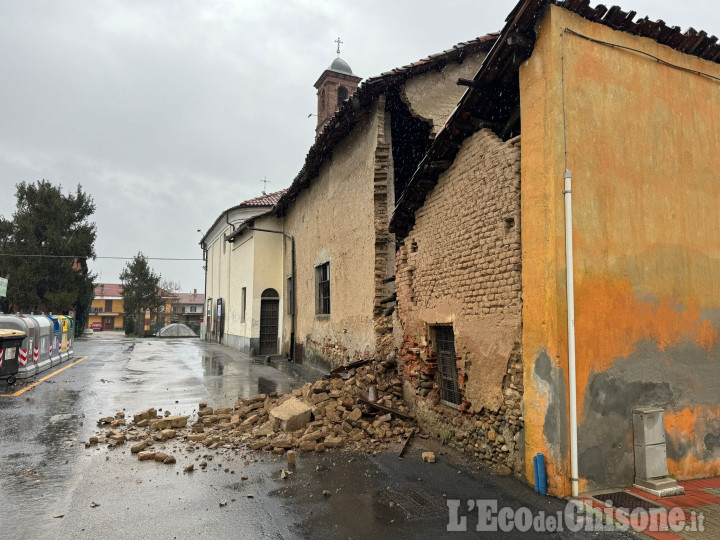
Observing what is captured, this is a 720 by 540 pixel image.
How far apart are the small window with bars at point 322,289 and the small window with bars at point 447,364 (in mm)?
6923

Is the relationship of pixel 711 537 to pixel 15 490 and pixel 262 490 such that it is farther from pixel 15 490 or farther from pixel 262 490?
pixel 15 490

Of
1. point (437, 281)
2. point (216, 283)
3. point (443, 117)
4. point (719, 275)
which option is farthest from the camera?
point (216, 283)

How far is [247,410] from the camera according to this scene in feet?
26.0

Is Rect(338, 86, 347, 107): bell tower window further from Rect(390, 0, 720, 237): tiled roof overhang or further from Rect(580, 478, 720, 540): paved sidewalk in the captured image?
Rect(580, 478, 720, 540): paved sidewalk

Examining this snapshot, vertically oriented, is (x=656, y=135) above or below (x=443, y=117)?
below

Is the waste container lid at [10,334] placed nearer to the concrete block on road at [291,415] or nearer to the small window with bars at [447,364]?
the concrete block on road at [291,415]

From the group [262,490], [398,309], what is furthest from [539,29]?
[262,490]

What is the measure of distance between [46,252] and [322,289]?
26.3m

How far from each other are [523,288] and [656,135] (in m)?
2.50

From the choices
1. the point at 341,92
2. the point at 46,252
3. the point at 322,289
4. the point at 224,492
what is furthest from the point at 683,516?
the point at 46,252

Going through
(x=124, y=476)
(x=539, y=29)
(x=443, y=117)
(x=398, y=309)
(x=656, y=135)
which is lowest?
(x=124, y=476)

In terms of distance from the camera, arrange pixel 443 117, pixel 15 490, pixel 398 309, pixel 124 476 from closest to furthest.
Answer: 1. pixel 15 490
2. pixel 124 476
3. pixel 398 309
4. pixel 443 117

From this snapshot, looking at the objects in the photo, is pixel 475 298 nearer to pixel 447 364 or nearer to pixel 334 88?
pixel 447 364

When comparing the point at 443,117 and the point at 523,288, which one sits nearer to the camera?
the point at 523,288
